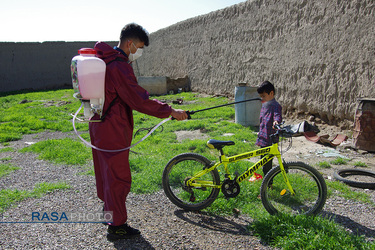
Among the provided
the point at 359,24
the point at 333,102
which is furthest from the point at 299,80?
the point at 359,24

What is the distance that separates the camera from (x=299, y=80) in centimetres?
763

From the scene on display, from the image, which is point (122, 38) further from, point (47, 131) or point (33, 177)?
point (47, 131)

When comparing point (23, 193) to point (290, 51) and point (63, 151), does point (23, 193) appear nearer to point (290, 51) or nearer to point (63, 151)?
point (63, 151)

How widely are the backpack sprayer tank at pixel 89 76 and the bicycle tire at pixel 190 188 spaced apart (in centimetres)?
121

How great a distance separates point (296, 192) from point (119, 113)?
7.14 feet

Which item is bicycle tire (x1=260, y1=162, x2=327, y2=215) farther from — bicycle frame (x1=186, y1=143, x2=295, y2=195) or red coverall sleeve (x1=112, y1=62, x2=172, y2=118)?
red coverall sleeve (x1=112, y1=62, x2=172, y2=118)

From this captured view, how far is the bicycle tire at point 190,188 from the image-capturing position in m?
3.43

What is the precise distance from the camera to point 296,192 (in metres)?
3.58

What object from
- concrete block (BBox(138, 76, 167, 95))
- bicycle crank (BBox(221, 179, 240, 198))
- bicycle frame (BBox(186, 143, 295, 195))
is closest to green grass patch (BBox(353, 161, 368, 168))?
bicycle frame (BBox(186, 143, 295, 195))

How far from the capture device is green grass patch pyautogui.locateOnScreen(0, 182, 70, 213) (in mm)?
3630

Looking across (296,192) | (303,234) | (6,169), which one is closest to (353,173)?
(296,192)

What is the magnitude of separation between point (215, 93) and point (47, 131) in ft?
21.1

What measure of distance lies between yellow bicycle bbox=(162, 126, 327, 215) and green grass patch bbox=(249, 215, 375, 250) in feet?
0.82

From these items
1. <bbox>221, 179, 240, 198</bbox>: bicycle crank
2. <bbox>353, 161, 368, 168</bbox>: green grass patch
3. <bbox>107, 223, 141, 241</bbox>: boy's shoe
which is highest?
<bbox>221, 179, 240, 198</bbox>: bicycle crank
